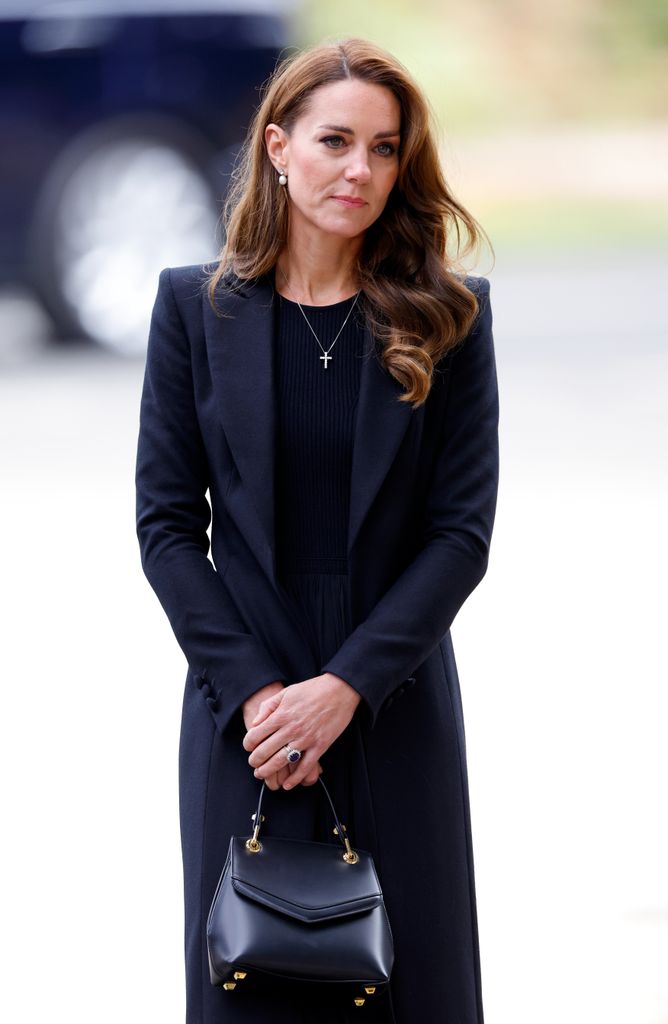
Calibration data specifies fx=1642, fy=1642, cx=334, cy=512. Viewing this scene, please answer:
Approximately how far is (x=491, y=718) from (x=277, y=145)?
8.28 feet

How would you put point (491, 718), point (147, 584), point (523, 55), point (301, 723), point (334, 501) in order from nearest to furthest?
1. point (301, 723)
2. point (334, 501)
3. point (491, 718)
4. point (147, 584)
5. point (523, 55)

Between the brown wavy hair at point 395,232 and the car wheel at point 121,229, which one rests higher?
the car wheel at point 121,229

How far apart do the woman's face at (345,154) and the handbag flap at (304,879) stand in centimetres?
83

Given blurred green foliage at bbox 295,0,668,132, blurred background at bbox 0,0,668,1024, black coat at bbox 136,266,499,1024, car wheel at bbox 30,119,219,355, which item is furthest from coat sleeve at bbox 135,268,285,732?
blurred green foliage at bbox 295,0,668,132

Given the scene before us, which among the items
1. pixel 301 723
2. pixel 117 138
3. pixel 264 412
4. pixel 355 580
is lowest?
pixel 301 723

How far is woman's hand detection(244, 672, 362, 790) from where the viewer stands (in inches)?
85.5

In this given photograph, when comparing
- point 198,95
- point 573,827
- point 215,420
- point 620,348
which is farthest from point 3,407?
point 215,420

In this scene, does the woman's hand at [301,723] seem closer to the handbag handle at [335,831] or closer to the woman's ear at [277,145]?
the handbag handle at [335,831]

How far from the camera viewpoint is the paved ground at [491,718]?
341 centimetres

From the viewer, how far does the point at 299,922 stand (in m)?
2.05

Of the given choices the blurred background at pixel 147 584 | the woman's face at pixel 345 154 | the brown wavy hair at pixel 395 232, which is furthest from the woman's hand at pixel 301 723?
the blurred background at pixel 147 584

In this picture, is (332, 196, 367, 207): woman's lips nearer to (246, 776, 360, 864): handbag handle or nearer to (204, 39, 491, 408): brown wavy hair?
(204, 39, 491, 408): brown wavy hair

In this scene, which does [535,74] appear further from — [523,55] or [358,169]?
[358,169]

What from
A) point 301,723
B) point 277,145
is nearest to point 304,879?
point 301,723
